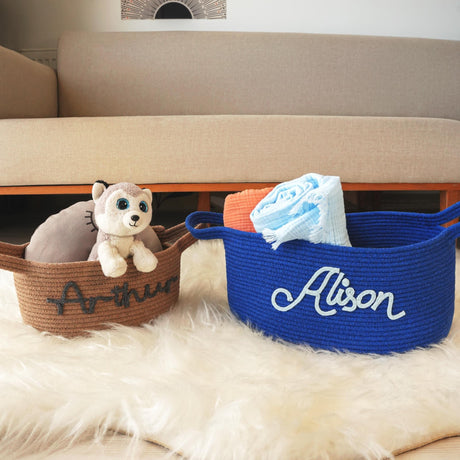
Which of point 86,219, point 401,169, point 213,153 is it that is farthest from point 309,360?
point 401,169

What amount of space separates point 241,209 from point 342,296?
0.24 m

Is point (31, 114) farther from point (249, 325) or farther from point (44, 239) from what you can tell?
point (249, 325)

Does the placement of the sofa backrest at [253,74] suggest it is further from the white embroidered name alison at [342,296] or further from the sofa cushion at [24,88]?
the white embroidered name alison at [342,296]

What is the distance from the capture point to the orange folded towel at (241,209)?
2.18 ft

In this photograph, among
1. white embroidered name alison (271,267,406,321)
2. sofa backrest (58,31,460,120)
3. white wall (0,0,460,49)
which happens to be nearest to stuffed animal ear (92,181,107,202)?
white embroidered name alison (271,267,406,321)

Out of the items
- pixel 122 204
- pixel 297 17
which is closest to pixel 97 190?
pixel 122 204

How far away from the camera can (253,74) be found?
5.82 feet

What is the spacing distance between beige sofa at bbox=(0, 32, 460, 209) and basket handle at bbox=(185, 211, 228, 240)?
17.4 inches

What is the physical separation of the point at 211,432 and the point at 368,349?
0.80 ft

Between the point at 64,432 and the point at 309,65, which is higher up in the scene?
the point at 309,65

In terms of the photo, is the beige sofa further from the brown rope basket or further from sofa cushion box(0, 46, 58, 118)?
the brown rope basket

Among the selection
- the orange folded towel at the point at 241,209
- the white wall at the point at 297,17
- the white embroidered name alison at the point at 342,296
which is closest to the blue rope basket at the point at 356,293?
the white embroidered name alison at the point at 342,296

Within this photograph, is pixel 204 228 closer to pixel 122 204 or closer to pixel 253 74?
pixel 122 204

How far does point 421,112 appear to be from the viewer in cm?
181
